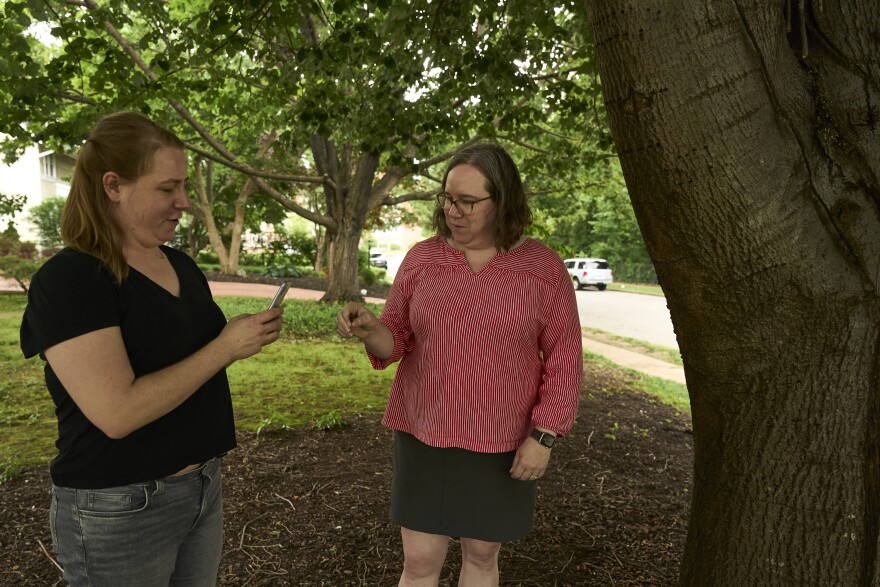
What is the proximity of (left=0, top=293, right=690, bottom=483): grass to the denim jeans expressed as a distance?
302cm

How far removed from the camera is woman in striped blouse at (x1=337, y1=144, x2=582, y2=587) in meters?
2.08

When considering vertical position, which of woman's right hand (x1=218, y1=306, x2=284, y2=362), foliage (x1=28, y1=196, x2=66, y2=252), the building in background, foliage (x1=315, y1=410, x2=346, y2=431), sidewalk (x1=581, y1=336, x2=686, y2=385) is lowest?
sidewalk (x1=581, y1=336, x2=686, y2=385)

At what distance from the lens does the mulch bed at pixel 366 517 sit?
3004mm

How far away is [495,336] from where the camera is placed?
2.07m

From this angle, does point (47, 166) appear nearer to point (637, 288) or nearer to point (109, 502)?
point (637, 288)

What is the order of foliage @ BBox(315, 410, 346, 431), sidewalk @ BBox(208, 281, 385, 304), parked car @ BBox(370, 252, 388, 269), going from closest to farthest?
foliage @ BBox(315, 410, 346, 431) → sidewalk @ BBox(208, 281, 385, 304) → parked car @ BBox(370, 252, 388, 269)

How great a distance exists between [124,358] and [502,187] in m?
1.30

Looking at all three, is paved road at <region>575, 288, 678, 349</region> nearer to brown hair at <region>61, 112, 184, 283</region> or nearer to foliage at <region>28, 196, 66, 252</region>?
brown hair at <region>61, 112, 184, 283</region>

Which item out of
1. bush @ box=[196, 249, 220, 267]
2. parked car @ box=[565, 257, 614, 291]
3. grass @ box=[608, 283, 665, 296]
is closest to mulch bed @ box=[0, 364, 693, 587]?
grass @ box=[608, 283, 665, 296]

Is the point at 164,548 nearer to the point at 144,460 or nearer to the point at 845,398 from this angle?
the point at 144,460

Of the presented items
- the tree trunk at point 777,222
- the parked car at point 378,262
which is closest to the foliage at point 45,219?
the parked car at point 378,262

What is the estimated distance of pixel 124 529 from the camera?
152cm

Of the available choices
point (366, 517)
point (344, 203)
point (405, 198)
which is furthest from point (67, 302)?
point (405, 198)

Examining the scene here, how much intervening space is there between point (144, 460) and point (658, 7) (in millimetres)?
1744
